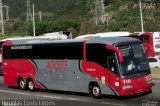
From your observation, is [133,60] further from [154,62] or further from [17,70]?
[154,62]

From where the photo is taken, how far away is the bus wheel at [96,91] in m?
19.8

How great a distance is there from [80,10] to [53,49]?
10069cm

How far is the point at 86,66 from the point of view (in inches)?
808

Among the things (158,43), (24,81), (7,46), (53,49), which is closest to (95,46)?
(53,49)

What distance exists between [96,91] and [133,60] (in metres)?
2.13

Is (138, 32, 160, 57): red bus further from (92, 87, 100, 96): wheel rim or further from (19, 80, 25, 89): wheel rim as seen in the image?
(92, 87, 100, 96): wheel rim

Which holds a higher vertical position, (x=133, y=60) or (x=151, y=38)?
(x=151, y=38)

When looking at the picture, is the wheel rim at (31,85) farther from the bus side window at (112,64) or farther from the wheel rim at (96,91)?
the bus side window at (112,64)

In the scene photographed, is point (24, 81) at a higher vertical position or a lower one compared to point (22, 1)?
lower

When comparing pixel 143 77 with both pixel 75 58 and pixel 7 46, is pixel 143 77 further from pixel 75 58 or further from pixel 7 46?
pixel 7 46

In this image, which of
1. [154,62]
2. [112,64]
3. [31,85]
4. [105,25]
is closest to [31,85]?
[31,85]

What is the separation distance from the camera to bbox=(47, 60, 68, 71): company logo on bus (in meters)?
21.9

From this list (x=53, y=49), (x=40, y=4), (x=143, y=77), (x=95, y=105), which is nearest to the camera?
(x=95, y=105)

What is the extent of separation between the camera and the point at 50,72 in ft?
75.3
